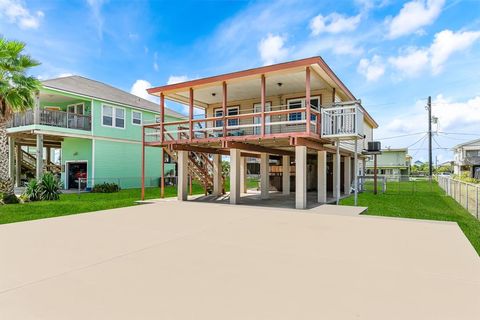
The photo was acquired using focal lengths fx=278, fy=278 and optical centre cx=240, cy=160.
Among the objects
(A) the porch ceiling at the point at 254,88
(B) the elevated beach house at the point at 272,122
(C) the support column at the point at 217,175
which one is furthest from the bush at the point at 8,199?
(C) the support column at the point at 217,175

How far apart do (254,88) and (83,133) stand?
11.9 meters

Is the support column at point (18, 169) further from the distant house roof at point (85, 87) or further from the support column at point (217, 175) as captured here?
the support column at point (217, 175)

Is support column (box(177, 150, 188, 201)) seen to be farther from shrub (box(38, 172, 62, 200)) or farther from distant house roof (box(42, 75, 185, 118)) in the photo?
distant house roof (box(42, 75, 185, 118))

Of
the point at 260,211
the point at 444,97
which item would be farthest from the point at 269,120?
the point at 444,97

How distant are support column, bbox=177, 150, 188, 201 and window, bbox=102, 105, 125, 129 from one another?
364 inches

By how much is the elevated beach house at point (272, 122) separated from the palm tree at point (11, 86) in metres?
5.29

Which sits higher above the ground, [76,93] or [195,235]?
[76,93]

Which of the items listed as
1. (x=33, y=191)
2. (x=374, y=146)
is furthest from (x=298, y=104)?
(x=33, y=191)

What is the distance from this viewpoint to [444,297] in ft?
10.6

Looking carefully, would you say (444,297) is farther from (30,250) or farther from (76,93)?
(76,93)

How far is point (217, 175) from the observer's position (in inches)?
622

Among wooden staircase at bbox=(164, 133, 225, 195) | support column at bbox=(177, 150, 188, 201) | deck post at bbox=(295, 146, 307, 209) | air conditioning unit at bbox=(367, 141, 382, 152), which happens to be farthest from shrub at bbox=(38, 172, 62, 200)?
air conditioning unit at bbox=(367, 141, 382, 152)

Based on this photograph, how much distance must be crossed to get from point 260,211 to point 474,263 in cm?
603

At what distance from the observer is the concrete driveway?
9.59 ft
